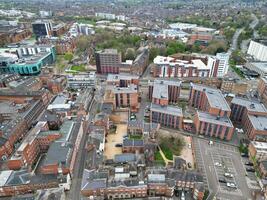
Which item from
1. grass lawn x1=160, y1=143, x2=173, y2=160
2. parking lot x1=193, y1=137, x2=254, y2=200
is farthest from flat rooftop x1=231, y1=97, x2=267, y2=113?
grass lawn x1=160, y1=143, x2=173, y2=160

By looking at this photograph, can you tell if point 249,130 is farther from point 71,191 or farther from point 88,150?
point 71,191

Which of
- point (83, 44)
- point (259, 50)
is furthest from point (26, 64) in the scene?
point (259, 50)

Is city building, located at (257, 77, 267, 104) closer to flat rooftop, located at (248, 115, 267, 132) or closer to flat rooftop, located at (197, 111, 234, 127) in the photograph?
flat rooftop, located at (248, 115, 267, 132)

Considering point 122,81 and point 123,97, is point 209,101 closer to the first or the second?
point 123,97

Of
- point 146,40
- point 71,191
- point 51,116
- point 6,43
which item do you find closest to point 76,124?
point 51,116

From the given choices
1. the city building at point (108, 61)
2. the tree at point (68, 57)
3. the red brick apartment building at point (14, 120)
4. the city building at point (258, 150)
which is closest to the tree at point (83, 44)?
the tree at point (68, 57)
